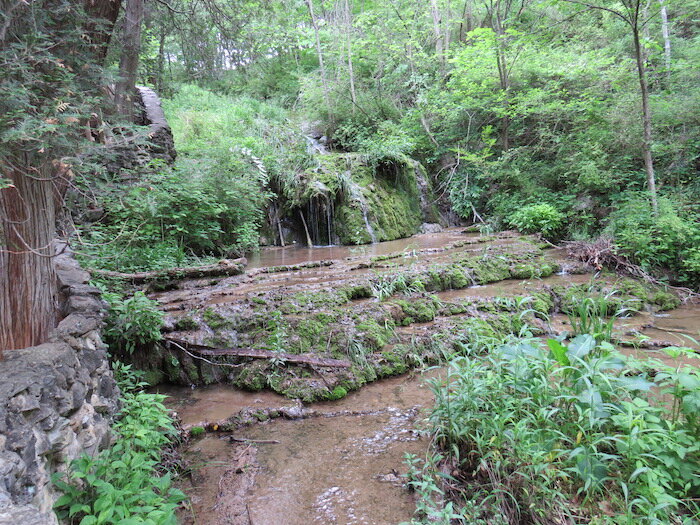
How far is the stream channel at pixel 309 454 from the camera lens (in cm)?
244

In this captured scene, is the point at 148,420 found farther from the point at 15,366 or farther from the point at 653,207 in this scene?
the point at 653,207

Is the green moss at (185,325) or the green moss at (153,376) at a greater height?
the green moss at (185,325)

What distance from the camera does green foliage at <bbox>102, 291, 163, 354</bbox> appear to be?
12.7 ft

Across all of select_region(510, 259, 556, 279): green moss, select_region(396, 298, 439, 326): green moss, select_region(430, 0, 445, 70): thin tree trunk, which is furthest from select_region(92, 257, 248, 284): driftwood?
select_region(430, 0, 445, 70): thin tree trunk

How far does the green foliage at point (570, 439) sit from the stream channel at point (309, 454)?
0.38 m

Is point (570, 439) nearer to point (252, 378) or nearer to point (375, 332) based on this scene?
point (375, 332)

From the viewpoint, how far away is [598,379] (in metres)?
2.43

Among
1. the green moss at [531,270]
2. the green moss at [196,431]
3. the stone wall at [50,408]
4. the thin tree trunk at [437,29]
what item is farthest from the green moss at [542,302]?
the thin tree trunk at [437,29]

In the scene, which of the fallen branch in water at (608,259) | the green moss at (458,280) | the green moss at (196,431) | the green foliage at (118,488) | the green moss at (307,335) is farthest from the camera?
the fallen branch in water at (608,259)

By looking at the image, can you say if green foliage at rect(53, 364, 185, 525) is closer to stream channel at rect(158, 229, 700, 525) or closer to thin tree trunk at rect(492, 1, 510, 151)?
stream channel at rect(158, 229, 700, 525)

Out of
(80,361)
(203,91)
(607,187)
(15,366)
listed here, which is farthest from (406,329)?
(203,91)

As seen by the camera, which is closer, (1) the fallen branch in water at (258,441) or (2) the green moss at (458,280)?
(1) the fallen branch in water at (258,441)

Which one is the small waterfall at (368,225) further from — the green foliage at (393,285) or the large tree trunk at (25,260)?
the large tree trunk at (25,260)

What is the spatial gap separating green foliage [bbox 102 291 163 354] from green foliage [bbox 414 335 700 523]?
2983 mm
